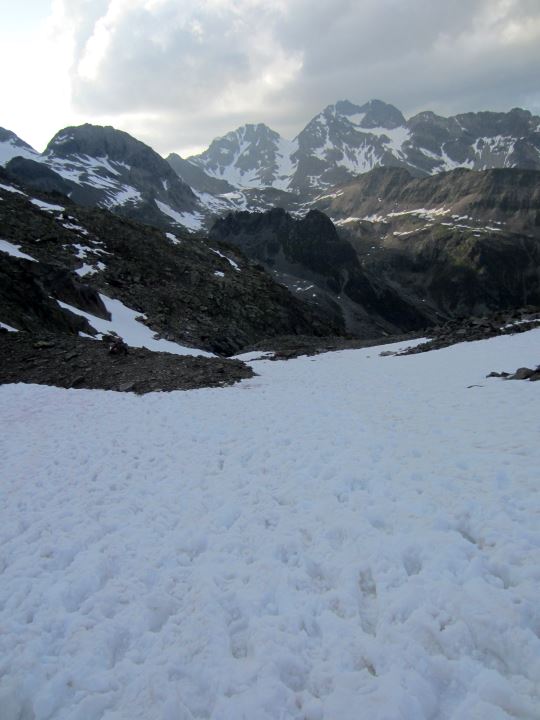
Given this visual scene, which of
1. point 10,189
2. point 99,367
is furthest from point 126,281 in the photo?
point 99,367

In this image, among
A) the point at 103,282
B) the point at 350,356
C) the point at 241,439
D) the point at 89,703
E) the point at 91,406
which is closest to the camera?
the point at 89,703

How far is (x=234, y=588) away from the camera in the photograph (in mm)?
6488

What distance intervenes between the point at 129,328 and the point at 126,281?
15.6 m

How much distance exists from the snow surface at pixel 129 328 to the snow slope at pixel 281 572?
25.8 metres

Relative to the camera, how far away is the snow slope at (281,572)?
468 centimetres

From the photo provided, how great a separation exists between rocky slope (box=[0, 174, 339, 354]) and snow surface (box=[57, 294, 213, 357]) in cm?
36

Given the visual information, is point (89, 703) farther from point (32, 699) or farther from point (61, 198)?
point (61, 198)

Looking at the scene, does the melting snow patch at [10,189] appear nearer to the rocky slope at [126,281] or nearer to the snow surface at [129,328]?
the rocky slope at [126,281]

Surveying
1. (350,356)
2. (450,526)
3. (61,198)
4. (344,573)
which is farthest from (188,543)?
(61,198)

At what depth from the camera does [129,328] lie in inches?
1678

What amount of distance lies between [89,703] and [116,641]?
95cm

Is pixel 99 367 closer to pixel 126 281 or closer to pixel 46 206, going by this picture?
pixel 126 281

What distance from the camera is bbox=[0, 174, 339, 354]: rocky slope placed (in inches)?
1377

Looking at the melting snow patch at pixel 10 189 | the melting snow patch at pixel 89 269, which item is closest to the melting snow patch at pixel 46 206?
the melting snow patch at pixel 10 189
